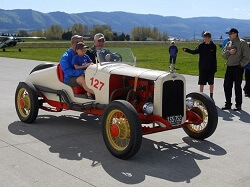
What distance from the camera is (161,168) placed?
15.6ft

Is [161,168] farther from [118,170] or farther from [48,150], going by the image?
[48,150]

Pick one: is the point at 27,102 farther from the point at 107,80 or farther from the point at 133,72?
the point at 133,72

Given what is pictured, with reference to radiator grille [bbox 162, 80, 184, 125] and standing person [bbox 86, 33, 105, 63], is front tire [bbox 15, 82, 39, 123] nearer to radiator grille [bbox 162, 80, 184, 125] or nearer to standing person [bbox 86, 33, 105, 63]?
standing person [bbox 86, 33, 105, 63]

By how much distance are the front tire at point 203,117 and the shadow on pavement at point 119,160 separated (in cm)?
13

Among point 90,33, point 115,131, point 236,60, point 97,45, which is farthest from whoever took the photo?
point 90,33

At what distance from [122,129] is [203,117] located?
1643mm

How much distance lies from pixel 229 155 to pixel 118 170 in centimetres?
173

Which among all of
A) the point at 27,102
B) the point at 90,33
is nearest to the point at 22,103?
the point at 27,102

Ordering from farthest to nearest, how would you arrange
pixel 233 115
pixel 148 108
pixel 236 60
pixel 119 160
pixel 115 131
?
pixel 236 60 < pixel 233 115 < pixel 148 108 < pixel 115 131 < pixel 119 160

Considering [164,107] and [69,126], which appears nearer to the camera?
[164,107]

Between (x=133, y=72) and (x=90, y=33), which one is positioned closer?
(x=133, y=72)

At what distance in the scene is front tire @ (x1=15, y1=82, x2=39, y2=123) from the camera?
6.90m

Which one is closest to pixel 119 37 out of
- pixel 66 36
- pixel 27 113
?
pixel 66 36

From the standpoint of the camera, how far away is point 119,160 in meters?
5.04
